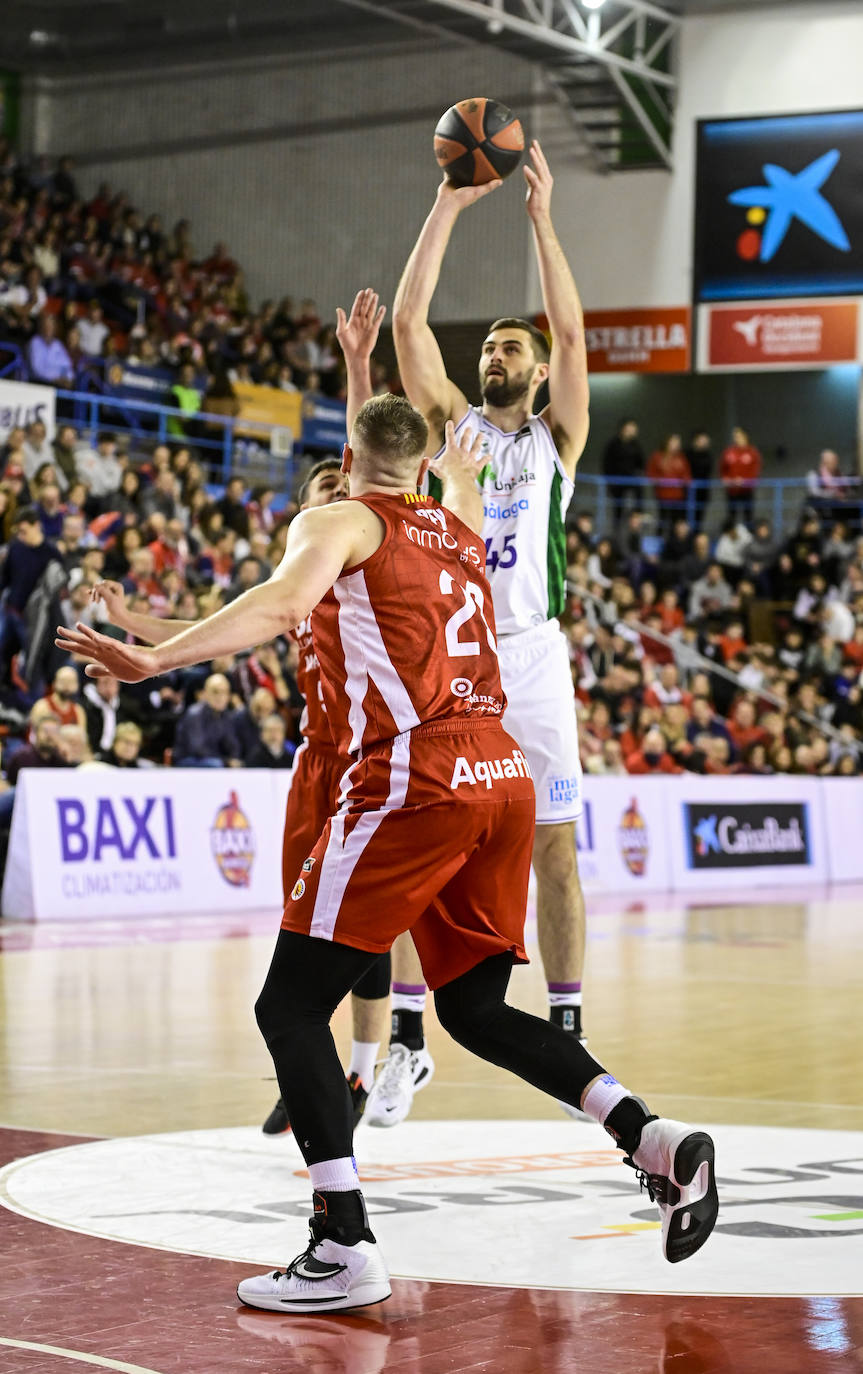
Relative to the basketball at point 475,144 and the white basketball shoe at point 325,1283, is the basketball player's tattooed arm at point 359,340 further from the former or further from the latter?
the white basketball shoe at point 325,1283

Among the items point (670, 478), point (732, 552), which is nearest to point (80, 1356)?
point (732, 552)

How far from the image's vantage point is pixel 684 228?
97.2 ft

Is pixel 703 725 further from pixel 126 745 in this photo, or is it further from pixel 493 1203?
pixel 493 1203

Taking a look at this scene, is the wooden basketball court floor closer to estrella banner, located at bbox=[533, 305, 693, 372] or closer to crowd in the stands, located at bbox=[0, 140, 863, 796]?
crowd in the stands, located at bbox=[0, 140, 863, 796]

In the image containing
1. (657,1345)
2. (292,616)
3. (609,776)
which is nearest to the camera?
(657,1345)

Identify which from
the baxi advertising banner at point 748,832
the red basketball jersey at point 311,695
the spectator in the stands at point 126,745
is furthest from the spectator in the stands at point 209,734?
the red basketball jersey at point 311,695

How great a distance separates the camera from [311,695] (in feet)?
19.6

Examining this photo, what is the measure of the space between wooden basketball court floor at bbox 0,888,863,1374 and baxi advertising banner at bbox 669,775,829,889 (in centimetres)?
910

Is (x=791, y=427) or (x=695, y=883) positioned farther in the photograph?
(x=791, y=427)

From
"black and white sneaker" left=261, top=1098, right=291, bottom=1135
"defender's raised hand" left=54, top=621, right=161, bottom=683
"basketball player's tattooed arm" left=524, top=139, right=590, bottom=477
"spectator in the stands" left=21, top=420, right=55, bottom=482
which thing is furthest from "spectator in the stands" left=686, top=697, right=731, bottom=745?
"defender's raised hand" left=54, top=621, right=161, bottom=683

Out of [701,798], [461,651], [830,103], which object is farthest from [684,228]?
[461,651]

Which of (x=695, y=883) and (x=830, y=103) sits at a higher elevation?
(x=830, y=103)

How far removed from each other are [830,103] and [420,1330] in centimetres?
2722

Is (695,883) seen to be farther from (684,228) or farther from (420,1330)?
(420,1330)
